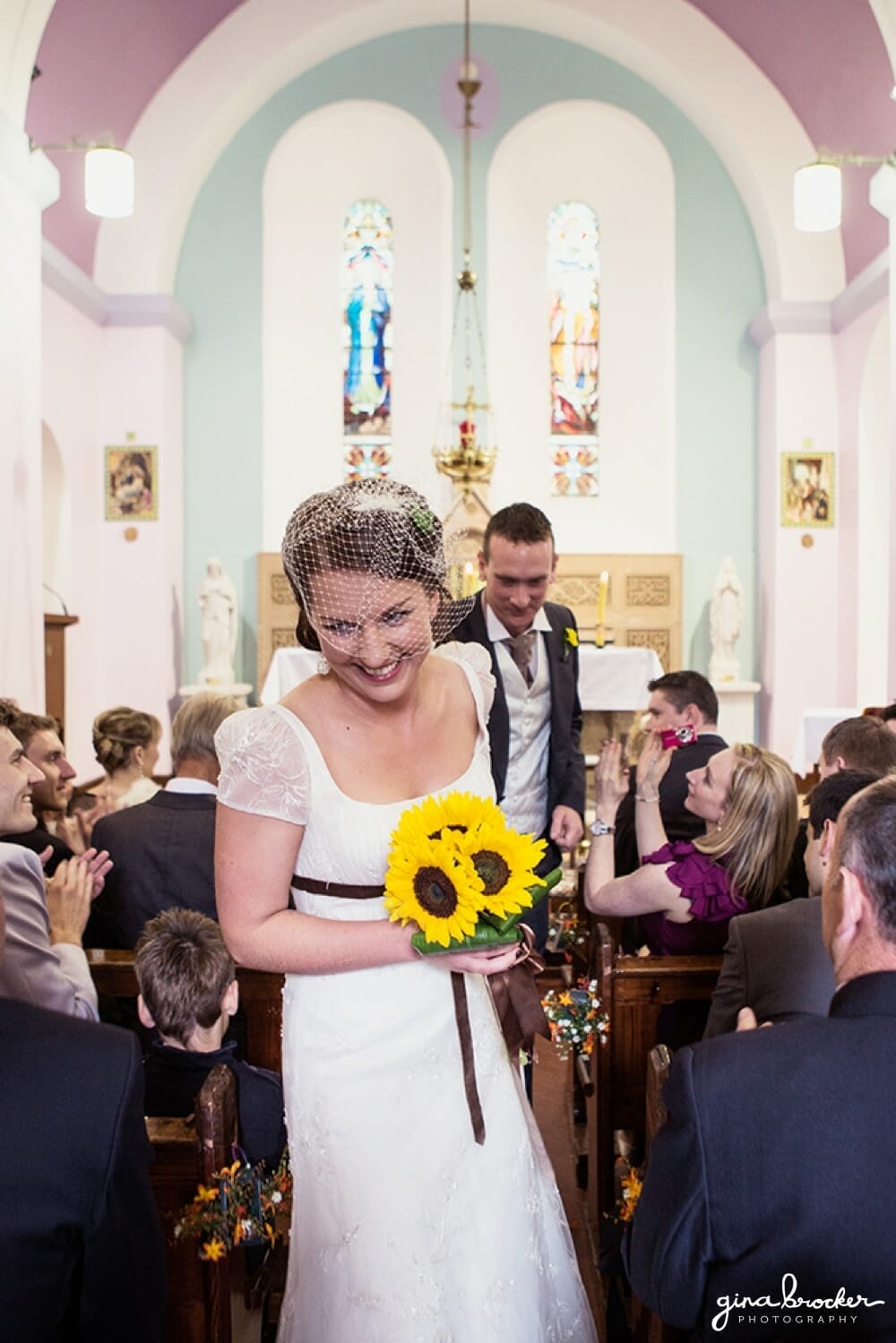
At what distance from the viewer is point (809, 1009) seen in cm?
244

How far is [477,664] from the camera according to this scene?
247 cm

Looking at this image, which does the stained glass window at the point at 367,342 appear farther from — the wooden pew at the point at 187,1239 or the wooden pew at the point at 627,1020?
the wooden pew at the point at 187,1239

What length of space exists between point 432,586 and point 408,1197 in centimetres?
103

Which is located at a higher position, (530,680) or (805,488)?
(805,488)

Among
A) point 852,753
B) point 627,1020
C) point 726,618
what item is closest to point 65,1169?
point 627,1020

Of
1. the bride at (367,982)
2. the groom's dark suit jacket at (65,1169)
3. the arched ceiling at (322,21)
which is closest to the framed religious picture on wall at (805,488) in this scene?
the arched ceiling at (322,21)

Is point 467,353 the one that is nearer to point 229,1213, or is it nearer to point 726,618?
point 726,618

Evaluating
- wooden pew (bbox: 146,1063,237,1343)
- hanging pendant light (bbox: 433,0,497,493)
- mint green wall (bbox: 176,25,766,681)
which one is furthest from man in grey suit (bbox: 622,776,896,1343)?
mint green wall (bbox: 176,25,766,681)

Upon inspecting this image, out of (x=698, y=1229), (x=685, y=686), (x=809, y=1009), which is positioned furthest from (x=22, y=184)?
(x=698, y=1229)

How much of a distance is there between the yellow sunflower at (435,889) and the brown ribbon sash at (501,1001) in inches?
5.1

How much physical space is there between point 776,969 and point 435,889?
938 millimetres

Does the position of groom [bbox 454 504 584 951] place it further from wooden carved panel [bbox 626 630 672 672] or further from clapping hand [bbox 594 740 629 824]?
wooden carved panel [bbox 626 630 672 672]

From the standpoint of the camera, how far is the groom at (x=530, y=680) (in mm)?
3752

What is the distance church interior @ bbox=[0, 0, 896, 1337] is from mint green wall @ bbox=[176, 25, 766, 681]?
28mm
